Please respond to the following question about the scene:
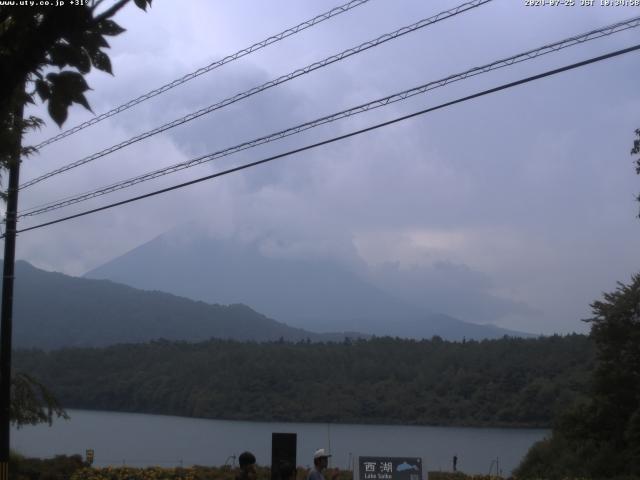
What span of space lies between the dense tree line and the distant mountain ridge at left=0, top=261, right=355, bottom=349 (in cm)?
7128

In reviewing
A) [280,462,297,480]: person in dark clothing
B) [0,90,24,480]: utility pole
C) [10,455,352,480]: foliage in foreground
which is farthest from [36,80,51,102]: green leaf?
[10,455,352,480]: foliage in foreground

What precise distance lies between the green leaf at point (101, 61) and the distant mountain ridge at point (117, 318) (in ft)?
428

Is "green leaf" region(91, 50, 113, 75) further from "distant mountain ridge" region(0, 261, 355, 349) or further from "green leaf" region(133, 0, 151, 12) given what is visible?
"distant mountain ridge" region(0, 261, 355, 349)

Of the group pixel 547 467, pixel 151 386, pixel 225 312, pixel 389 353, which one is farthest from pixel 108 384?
pixel 225 312

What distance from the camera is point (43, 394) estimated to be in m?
20.5

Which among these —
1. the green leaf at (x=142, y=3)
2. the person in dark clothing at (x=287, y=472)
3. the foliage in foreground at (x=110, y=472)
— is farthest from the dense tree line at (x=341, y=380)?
the green leaf at (x=142, y=3)

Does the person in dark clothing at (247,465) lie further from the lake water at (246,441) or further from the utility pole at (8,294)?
the lake water at (246,441)

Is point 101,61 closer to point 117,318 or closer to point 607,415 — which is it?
point 607,415

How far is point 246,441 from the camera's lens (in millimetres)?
40469

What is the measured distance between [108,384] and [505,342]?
28574 mm

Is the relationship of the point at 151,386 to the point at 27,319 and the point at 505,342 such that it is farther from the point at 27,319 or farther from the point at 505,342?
the point at 27,319

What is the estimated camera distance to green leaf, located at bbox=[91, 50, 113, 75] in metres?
4.38

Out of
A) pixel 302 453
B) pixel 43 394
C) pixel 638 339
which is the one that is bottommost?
pixel 302 453


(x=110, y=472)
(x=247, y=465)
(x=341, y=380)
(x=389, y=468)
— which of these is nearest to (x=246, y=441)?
(x=341, y=380)
